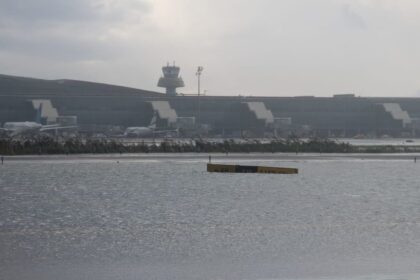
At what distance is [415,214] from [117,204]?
930 centimetres

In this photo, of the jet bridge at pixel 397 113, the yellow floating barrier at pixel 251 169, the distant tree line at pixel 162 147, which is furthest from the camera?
the jet bridge at pixel 397 113

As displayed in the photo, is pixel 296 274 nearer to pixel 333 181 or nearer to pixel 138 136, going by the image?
pixel 333 181

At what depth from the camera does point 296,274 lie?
40.1ft

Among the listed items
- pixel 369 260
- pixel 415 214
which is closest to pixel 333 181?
pixel 415 214

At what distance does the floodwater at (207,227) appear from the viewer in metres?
12.8

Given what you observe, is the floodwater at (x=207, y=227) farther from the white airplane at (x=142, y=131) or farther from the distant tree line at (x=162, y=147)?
the white airplane at (x=142, y=131)

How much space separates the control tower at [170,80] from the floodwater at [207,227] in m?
126

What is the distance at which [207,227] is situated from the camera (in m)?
18.0

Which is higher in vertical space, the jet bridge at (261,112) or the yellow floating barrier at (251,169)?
the jet bridge at (261,112)

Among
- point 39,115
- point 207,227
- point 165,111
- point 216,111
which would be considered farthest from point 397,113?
point 207,227

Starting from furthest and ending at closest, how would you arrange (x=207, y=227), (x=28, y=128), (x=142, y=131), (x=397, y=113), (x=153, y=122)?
1. (x=397, y=113)
2. (x=153, y=122)
3. (x=142, y=131)
4. (x=28, y=128)
5. (x=207, y=227)

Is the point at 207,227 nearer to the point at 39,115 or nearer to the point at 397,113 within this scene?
the point at 39,115

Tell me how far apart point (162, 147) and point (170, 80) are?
336 ft

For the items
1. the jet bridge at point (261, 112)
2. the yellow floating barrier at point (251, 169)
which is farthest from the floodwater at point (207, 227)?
the jet bridge at point (261, 112)
